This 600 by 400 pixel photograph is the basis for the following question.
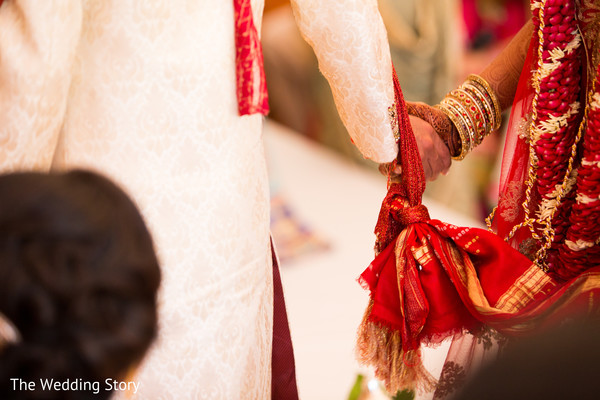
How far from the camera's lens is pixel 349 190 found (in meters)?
2.84

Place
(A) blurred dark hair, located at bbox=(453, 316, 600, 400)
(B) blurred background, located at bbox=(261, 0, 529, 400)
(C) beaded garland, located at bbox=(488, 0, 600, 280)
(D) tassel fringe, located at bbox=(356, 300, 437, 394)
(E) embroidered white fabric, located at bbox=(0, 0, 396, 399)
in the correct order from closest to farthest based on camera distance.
A: (A) blurred dark hair, located at bbox=(453, 316, 600, 400), (E) embroidered white fabric, located at bbox=(0, 0, 396, 399), (C) beaded garland, located at bbox=(488, 0, 600, 280), (D) tassel fringe, located at bbox=(356, 300, 437, 394), (B) blurred background, located at bbox=(261, 0, 529, 400)

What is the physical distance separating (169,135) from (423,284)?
438mm

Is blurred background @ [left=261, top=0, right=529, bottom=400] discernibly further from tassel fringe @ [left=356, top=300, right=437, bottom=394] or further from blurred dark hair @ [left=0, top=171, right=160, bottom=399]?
blurred dark hair @ [left=0, top=171, right=160, bottom=399]

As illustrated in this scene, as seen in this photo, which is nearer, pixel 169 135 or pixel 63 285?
pixel 63 285

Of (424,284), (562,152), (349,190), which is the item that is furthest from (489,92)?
(349,190)

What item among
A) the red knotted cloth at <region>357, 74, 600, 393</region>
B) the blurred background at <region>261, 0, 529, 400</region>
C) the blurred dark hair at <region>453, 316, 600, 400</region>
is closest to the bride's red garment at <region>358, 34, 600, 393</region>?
the red knotted cloth at <region>357, 74, 600, 393</region>

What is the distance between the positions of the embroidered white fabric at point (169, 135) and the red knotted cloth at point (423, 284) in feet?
0.76

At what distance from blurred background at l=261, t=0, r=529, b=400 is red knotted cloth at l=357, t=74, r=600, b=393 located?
0.66 m

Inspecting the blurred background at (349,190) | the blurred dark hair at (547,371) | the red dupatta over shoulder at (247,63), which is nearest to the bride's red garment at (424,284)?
the red dupatta over shoulder at (247,63)

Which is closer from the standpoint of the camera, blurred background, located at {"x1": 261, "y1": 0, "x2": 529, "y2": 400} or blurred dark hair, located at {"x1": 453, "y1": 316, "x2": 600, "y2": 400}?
blurred dark hair, located at {"x1": 453, "y1": 316, "x2": 600, "y2": 400}

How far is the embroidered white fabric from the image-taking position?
0.62 meters

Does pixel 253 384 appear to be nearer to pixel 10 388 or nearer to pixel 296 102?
pixel 10 388

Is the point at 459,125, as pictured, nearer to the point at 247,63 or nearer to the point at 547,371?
the point at 247,63

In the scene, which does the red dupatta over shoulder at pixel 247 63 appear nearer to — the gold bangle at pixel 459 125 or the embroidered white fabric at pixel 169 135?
the embroidered white fabric at pixel 169 135
